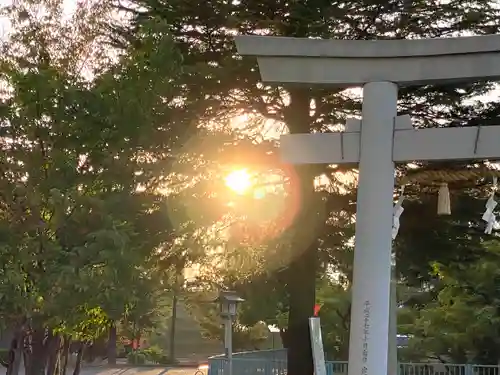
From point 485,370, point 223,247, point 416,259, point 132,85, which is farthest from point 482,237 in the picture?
point 132,85

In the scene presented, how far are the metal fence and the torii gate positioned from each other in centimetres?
478

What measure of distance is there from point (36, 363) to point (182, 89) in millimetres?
4521

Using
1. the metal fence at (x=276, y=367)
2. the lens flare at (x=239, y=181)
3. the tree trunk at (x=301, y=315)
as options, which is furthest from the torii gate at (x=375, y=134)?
the metal fence at (x=276, y=367)

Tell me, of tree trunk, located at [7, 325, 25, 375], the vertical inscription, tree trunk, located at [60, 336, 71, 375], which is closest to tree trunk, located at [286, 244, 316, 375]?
tree trunk, located at [60, 336, 71, 375]

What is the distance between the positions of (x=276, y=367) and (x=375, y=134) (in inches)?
259

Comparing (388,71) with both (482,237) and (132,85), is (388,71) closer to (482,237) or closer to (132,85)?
(132,85)

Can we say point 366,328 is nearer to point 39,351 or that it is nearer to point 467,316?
point 39,351

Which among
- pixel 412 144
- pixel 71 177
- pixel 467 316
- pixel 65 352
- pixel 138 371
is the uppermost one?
pixel 412 144

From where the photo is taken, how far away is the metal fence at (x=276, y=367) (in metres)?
10.9

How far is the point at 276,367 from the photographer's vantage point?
12.0 m

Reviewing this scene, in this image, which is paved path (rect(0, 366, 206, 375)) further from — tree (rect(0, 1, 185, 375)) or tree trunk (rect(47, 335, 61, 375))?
tree (rect(0, 1, 185, 375))

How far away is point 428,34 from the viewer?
36.4ft

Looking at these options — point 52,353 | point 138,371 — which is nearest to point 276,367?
point 52,353

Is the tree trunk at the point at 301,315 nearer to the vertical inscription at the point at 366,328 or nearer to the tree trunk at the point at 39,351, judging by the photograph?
the tree trunk at the point at 39,351
